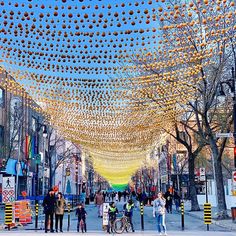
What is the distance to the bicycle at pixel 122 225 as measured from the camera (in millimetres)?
20344

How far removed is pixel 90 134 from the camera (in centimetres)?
2631

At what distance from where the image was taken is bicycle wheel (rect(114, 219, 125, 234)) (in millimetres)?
20297

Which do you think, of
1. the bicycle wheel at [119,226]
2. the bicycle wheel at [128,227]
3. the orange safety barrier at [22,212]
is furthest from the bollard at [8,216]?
the bicycle wheel at [128,227]

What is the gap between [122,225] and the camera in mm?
20391

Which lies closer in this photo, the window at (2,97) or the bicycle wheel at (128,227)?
the bicycle wheel at (128,227)

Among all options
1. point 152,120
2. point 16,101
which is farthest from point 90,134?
point 16,101

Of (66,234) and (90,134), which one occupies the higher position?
(90,134)

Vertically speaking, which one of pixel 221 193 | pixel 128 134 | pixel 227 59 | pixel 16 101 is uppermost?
pixel 16 101

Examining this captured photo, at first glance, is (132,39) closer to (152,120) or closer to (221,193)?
(152,120)

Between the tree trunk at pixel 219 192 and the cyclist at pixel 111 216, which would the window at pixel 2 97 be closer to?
the tree trunk at pixel 219 192

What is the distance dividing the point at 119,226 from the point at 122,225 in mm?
373

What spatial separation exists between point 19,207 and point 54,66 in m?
12.8

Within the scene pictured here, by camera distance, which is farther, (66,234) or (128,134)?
(128,134)

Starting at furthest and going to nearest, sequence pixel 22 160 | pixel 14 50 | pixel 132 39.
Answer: pixel 22 160 < pixel 14 50 < pixel 132 39
